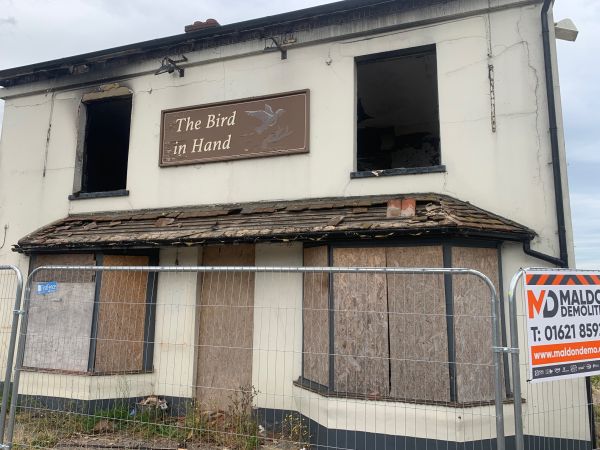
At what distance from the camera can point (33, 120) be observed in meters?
10.1

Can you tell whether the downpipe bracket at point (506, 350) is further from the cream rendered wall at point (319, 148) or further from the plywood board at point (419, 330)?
the cream rendered wall at point (319, 148)

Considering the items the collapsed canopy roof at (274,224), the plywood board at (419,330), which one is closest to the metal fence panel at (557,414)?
the plywood board at (419,330)

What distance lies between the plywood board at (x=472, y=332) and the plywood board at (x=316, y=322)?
177 centimetres

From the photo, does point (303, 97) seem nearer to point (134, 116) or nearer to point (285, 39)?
point (285, 39)

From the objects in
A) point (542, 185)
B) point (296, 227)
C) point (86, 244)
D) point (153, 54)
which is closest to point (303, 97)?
point (296, 227)

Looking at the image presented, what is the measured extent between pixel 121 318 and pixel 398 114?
853 cm

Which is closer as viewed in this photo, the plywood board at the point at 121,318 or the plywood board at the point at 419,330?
the plywood board at the point at 419,330

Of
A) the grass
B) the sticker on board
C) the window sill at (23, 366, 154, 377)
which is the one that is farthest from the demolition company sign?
the sticker on board

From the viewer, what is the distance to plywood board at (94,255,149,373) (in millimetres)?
7883

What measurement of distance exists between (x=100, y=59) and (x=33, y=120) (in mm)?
2169

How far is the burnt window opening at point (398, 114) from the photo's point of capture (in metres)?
9.57

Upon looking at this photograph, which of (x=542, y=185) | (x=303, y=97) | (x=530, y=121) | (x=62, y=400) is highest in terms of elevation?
(x=303, y=97)

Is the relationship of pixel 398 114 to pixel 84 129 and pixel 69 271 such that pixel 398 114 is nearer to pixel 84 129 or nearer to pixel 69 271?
pixel 84 129

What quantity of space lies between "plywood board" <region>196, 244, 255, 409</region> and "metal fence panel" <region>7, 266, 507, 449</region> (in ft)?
0.08
